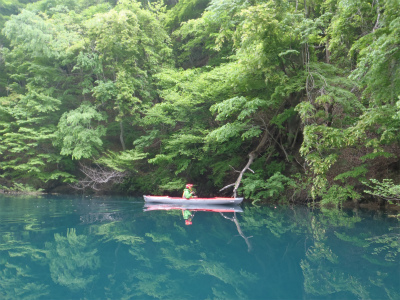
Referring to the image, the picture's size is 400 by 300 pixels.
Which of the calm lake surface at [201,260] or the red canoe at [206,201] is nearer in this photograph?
the calm lake surface at [201,260]

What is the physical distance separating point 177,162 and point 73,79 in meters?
9.19

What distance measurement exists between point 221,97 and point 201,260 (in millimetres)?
9249

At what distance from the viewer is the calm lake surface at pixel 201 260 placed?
323cm

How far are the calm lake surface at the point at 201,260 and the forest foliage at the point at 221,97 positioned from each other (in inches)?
76.9

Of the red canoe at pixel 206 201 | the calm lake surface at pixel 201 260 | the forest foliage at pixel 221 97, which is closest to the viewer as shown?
the calm lake surface at pixel 201 260

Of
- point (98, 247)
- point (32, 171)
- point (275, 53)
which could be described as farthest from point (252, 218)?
point (32, 171)

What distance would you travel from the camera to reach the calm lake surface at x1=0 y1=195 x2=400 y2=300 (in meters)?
3.23

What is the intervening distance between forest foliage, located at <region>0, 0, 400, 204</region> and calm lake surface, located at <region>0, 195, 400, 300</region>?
1.95m

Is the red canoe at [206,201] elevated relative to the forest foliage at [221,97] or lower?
lower

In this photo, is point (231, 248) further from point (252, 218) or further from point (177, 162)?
point (177, 162)

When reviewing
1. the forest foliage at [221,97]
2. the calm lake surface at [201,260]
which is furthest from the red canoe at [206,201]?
the calm lake surface at [201,260]

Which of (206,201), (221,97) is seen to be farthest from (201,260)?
(221,97)

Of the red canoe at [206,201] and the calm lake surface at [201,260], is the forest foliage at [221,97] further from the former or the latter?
the calm lake surface at [201,260]

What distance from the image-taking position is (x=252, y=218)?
8.56 meters
